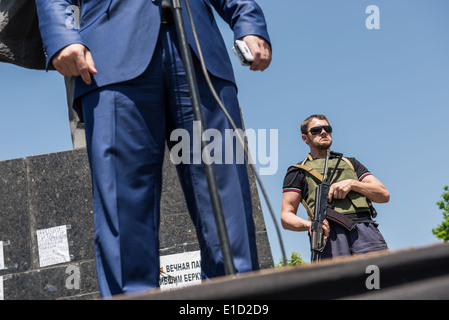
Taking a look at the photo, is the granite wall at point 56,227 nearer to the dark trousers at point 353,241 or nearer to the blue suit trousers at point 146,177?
the dark trousers at point 353,241

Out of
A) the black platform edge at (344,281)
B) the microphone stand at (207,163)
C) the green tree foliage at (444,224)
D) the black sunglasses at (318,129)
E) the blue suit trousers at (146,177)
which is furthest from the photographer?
the green tree foliage at (444,224)

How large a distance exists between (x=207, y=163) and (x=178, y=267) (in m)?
2.81

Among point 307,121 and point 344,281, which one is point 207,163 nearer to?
point 344,281

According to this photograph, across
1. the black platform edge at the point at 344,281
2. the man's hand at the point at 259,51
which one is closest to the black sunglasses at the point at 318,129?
the man's hand at the point at 259,51

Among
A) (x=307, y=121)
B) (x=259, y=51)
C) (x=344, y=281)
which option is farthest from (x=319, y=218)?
(x=344, y=281)

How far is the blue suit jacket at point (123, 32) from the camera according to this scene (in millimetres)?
2000

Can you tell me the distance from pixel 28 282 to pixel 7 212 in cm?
61

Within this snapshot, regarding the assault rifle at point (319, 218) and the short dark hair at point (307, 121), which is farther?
the short dark hair at point (307, 121)

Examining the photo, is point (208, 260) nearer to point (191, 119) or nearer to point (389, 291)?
point (191, 119)

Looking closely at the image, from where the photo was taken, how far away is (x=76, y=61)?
1965mm

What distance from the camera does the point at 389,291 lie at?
51.3 inches

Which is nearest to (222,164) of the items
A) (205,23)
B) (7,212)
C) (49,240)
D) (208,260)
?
(208,260)

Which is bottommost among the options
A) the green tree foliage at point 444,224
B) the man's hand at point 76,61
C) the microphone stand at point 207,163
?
the green tree foliage at point 444,224

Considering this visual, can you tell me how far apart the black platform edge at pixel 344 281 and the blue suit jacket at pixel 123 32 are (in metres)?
1.01
